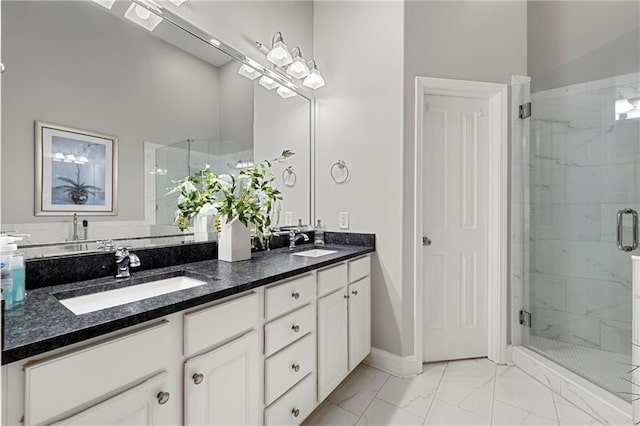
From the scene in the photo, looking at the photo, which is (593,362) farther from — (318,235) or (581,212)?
(318,235)

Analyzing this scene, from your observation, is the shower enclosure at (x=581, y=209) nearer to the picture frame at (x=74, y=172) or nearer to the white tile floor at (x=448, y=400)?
the white tile floor at (x=448, y=400)

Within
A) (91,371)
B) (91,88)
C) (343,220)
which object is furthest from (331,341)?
(91,88)

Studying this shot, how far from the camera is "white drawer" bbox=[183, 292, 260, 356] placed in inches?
40.3

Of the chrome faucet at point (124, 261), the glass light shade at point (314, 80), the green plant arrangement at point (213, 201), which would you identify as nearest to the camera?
the chrome faucet at point (124, 261)

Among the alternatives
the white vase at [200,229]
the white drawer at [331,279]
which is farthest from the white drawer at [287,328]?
the white vase at [200,229]

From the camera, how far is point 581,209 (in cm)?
233

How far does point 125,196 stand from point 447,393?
2132 mm

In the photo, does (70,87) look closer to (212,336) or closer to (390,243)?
(212,336)

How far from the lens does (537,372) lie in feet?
6.98

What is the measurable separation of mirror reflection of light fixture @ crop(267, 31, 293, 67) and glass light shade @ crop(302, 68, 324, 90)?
0.24 m

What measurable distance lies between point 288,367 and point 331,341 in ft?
1.27

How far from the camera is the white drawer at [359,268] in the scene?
78.9 inches

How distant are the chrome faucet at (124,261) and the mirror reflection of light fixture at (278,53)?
1547 mm

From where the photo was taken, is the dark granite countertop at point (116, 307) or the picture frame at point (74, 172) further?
the picture frame at point (74, 172)
